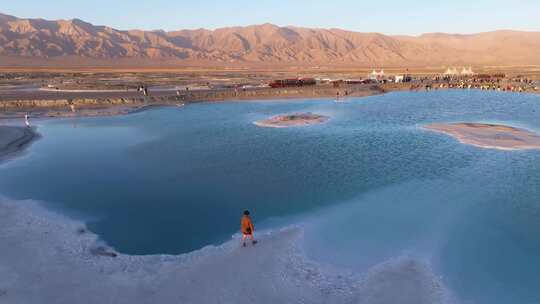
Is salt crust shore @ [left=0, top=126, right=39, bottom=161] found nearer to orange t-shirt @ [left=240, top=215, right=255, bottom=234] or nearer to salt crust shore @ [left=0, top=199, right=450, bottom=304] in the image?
salt crust shore @ [left=0, top=199, right=450, bottom=304]

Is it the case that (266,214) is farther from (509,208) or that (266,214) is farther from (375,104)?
(375,104)

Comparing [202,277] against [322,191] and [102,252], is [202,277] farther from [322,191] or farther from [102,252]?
[322,191]

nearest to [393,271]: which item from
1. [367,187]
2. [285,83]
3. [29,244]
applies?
[367,187]

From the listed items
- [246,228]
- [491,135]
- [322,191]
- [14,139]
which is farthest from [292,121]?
[246,228]

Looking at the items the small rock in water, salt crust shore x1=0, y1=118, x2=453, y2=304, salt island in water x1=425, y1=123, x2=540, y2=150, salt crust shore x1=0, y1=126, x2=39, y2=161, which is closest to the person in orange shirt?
salt crust shore x1=0, y1=118, x2=453, y2=304

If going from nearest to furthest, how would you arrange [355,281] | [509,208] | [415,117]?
[355,281] → [509,208] → [415,117]

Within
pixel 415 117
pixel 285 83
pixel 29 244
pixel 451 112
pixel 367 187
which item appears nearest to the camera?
pixel 29 244
